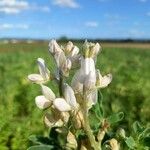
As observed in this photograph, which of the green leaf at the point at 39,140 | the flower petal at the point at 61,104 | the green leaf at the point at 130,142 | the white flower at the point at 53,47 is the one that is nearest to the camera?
the flower petal at the point at 61,104

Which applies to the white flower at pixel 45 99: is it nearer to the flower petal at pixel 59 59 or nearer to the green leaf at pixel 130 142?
the flower petal at pixel 59 59

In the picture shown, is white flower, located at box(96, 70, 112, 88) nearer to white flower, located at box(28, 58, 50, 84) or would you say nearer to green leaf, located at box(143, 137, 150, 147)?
white flower, located at box(28, 58, 50, 84)

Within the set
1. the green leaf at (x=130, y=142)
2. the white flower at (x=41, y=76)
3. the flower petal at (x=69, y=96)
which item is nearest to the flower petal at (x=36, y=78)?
the white flower at (x=41, y=76)

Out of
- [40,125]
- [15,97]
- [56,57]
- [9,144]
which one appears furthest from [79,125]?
[15,97]

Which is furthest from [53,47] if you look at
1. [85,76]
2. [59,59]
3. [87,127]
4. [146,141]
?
[146,141]

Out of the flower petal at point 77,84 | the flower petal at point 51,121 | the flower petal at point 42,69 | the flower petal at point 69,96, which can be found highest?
the flower petal at point 42,69

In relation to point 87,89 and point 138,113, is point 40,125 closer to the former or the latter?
point 87,89

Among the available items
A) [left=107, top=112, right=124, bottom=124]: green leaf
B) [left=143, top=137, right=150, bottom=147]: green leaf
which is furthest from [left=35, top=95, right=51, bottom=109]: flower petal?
[left=143, top=137, right=150, bottom=147]: green leaf

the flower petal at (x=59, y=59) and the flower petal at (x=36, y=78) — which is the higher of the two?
the flower petal at (x=59, y=59)

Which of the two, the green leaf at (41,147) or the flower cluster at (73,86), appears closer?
the flower cluster at (73,86)
